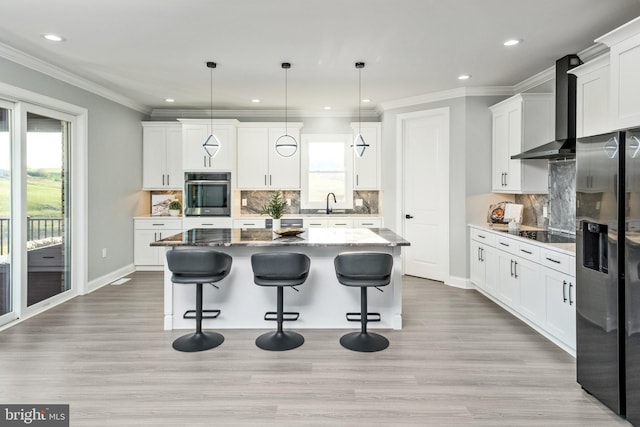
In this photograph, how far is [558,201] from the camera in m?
4.37

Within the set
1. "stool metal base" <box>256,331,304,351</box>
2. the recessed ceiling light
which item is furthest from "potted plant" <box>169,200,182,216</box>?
"stool metal base" <box>256,331,304,351</box>

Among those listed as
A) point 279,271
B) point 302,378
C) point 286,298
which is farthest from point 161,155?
point 302,378

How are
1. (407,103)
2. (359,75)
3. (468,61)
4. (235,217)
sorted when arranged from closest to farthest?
(468,61) → (359,75) → (407,103) → (235,217)

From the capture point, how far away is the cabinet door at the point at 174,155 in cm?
652

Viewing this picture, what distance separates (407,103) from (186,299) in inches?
167

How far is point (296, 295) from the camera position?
377 cm

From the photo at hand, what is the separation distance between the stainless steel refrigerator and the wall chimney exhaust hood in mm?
1414

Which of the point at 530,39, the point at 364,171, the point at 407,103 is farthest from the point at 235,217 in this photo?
the point at 530,39

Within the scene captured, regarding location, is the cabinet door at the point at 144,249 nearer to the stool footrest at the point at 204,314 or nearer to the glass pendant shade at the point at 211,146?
the glass pendant shade at the point at 211,146

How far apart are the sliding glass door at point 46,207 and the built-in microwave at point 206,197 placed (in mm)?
Answer: 1816

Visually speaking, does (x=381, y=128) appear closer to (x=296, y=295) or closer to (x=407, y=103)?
(x=407, y=103)

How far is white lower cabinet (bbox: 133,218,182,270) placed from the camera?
627 cm

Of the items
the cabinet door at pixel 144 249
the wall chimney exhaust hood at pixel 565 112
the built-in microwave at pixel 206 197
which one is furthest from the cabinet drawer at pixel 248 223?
the wall chimney exhaust hood at pixel 565 112

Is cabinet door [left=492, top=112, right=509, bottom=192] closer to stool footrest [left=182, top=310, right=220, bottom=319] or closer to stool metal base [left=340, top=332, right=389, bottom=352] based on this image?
stool metal base [left=340, top=332, right=389, bottom=352]
